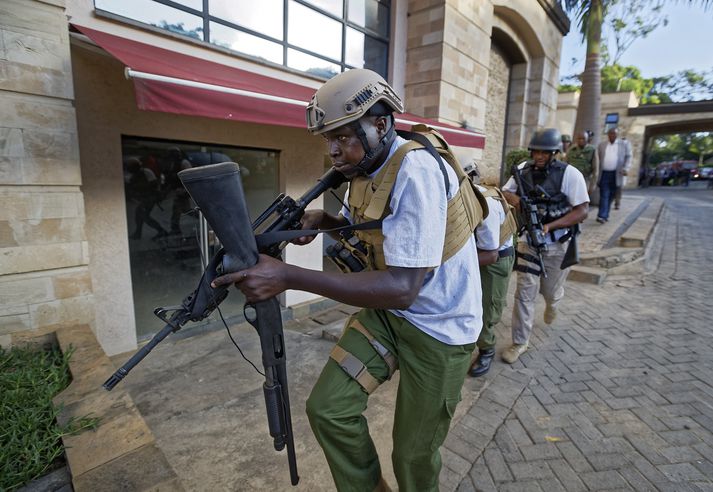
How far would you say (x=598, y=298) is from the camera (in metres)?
5.02

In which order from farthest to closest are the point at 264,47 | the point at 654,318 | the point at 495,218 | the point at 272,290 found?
1. the point at 264,47
2. the point at 654,318
3. the point at 495,218
4. the point at 272,290

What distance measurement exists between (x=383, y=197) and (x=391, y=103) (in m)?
0.40

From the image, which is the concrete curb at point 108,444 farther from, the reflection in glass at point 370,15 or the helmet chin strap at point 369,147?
the reflection in glass at point 370,15

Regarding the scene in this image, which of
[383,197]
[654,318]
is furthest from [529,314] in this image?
[383,197]

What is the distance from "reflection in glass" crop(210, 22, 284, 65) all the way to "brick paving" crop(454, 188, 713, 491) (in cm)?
432

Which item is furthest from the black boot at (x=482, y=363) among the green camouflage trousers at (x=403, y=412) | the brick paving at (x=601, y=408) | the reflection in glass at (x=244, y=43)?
the reflection in glass at (x=244, y=43)

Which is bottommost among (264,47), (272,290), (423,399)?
(423,399)

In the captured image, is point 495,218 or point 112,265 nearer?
point 495,218

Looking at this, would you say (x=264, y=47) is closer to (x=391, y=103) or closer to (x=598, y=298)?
(x=391, y=103)

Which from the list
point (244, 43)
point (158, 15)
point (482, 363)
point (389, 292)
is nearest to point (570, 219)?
point (482, 363)

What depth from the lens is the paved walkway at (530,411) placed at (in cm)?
211

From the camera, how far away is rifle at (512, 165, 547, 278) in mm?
3531

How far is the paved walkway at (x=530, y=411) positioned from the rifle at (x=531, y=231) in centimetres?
81

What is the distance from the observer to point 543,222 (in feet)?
12.0
